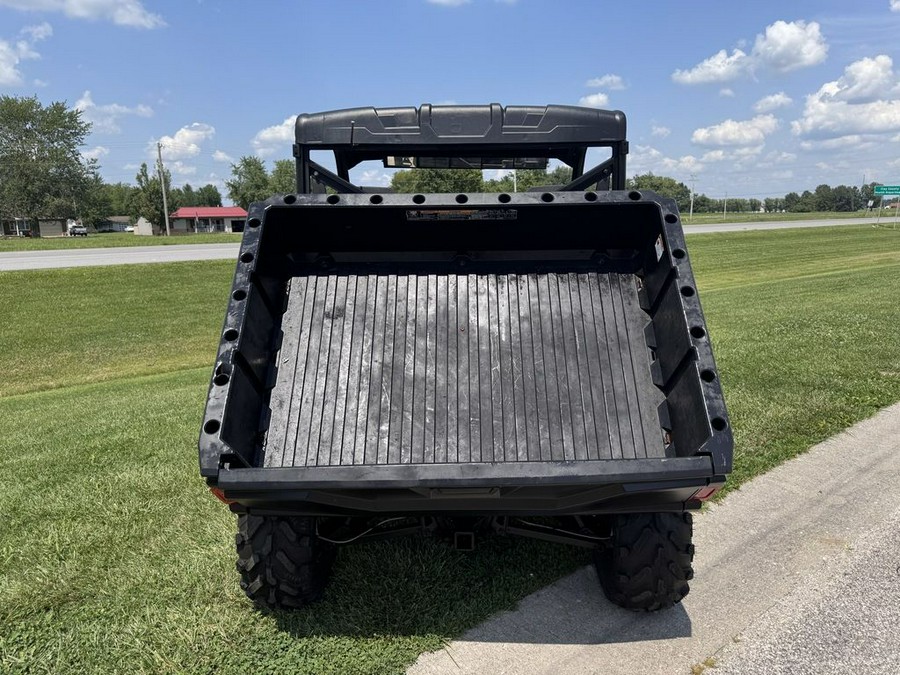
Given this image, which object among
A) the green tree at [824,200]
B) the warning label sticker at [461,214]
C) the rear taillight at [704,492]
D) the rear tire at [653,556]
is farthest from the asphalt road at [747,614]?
the green tree at [824,200]

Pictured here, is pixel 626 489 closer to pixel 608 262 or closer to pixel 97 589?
pixel 608 262

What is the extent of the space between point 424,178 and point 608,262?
6.50 meters

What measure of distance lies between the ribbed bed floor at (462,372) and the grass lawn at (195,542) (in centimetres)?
80

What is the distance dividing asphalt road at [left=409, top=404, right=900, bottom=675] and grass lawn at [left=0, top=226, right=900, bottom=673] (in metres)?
0.17

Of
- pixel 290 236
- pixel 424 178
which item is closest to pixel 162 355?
pixel 424 178

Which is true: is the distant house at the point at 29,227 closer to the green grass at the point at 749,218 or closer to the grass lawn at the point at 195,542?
the green grass at the point at 749,218

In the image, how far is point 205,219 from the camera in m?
81.2

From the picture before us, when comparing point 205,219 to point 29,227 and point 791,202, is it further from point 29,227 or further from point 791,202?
point 791,202

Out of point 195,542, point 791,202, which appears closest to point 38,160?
point 195,542

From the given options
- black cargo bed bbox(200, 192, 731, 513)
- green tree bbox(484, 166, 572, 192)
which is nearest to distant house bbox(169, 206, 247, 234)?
green tree bbox(484, 166, 572, 192)

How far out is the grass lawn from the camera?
2584 millimetres

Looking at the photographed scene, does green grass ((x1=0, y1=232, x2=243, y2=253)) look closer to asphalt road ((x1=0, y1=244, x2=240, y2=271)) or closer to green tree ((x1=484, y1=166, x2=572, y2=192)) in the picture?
asphalt road ((x1=0, y1=244, x2=240, y2=271))

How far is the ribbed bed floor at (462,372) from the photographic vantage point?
2508mm

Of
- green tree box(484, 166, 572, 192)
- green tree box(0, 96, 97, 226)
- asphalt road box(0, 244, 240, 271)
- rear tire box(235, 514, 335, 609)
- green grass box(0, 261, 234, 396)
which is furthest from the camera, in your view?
green tree box(0, 96, 97, 226)
